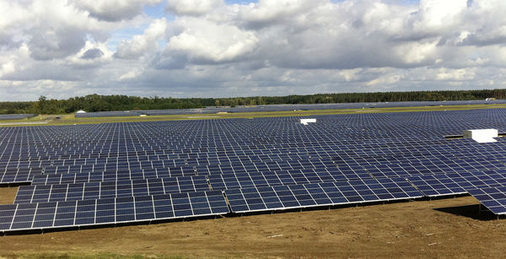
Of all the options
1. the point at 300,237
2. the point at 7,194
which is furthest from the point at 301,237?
the point at 7,194

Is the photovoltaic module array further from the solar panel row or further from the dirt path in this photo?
the dirt path

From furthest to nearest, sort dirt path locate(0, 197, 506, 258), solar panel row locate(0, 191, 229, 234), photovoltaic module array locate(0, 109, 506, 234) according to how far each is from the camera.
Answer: photovoltaic module array locate(0, 109, 506, 234) → solar panel row locate(0, 191, 229, 234) → dirt path locate(0, 197, 506, 258)

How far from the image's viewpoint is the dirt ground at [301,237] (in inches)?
811

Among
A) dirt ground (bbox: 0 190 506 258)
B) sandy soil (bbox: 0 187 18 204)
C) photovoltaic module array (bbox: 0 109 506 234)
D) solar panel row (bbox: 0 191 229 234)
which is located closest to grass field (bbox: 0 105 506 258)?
dirt ground (bbox: 0 190 506 258)

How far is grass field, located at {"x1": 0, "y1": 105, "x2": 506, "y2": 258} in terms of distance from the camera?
2053 cm

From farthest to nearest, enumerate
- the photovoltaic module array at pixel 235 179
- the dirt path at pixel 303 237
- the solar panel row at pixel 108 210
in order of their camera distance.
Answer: the photovoltaic module array at pixel 235 179 → the solar panel row at pixel 108 210 → the dirt path at pixel 303 237

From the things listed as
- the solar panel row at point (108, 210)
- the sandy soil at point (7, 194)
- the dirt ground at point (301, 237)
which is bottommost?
the dirt ground at point (301, 237)

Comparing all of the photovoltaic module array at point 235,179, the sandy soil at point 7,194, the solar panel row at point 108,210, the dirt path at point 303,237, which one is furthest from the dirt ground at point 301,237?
the sandy soil at point 7,194

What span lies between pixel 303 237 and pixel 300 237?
17 centimetres

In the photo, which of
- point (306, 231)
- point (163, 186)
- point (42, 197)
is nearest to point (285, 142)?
point (163, 186)

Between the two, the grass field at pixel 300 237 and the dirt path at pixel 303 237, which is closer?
the grass field at pixel 300 237

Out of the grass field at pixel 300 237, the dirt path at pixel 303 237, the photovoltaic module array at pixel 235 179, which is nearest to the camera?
the grass field at pixel 300 237

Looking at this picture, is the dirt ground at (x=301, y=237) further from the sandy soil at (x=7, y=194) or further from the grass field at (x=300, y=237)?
the sandy soil at (x=7, y=194)

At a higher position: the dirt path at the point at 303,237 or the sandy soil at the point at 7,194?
the sandy soil at the point at 7,194
